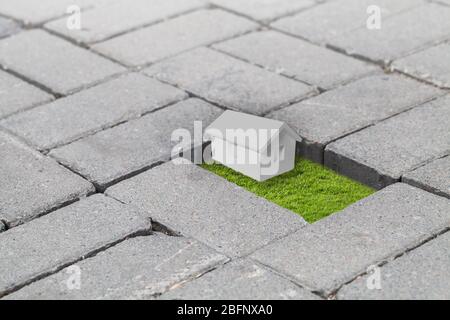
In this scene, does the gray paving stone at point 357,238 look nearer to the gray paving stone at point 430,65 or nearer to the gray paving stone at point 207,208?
the gray paving stone at point 207,208

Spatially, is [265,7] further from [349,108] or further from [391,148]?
[391,148]

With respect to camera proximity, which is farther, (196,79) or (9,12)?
(9,12)

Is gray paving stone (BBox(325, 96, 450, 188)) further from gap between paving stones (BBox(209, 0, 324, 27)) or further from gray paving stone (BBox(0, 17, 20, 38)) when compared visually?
gray paving stone (BBox(0, 17, 20, 38))

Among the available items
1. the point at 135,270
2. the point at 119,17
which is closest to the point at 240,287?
the point at 135,270
